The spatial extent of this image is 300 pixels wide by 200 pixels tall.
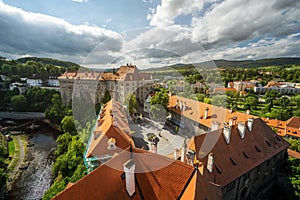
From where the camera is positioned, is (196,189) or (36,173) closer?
(196,189)

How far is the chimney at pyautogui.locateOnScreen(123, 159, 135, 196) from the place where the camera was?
5.41 metres

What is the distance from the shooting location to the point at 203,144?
879 cm

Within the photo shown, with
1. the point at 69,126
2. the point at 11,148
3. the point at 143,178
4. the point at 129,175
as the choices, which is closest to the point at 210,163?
the point at 143,178

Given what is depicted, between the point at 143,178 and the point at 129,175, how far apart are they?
2.35 ft

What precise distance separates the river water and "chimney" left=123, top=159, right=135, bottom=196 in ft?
47.2

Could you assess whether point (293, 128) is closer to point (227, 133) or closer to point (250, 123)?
point (250, 123)

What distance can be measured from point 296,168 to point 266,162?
238 centimetres

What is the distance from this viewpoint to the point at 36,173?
17.6 metres

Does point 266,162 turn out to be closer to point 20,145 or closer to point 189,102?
point 189,102

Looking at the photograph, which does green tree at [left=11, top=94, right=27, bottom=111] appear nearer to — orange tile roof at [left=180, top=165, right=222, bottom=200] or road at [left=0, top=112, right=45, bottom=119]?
road at [left=0, top=112, right=45, bottom=119]

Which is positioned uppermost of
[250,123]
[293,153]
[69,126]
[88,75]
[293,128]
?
[88,75]

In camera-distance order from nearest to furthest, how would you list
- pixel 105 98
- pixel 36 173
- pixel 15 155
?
pixel 36 173
pixel 15 155
pixel 105 98

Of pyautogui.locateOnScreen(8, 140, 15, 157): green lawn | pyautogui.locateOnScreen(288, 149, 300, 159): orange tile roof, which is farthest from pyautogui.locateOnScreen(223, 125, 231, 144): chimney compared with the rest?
pyautogui.locateOnScreen(8, 140, 15, 157): green lawn

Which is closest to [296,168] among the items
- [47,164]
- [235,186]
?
[235,186]
